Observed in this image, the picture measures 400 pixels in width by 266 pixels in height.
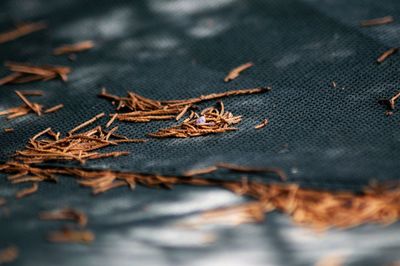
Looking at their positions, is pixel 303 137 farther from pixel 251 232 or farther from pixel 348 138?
pixel 251 232

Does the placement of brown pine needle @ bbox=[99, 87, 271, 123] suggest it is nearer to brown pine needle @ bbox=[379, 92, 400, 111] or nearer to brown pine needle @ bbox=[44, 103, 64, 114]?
brown pine needle @ bbox=[44, 103, 64, 114]

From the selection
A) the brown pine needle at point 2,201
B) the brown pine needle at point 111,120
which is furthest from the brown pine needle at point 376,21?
the brown pine needle at point 2,201

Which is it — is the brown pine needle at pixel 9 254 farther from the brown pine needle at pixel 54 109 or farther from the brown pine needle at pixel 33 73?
the brown pine needle at pixel 33 73

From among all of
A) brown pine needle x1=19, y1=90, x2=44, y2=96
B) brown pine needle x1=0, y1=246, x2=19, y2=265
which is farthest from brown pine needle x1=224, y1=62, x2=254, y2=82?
brown pine needle x1=0, y1=246, x2=19, y2=265

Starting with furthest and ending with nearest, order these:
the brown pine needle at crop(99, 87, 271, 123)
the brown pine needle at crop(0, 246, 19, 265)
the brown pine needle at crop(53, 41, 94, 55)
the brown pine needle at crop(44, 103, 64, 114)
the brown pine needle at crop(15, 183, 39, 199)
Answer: the brown pine needle at crop(53, 41, 94, 55), the brown pine needle at crop(44, 103, 64, 114), the brown pine needle at crop(99, 87, 271, 123), the brown pine needle at crop(15, 183, 39, 199), the brown pine needle at crop(0, 246, 19, 265)

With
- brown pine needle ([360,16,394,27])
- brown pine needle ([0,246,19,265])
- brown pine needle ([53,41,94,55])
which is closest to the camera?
brown pine needle ([0,246,19,265])
